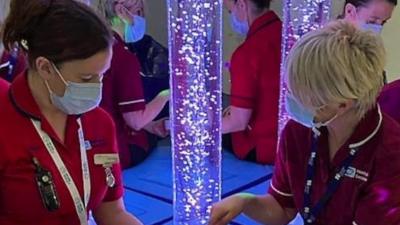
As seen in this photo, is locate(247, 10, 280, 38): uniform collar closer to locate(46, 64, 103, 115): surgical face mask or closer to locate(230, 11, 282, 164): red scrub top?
locate(230, 11, 282, 164): red scrub top

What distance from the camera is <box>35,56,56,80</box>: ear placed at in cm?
112

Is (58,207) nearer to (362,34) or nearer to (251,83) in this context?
(362,34)

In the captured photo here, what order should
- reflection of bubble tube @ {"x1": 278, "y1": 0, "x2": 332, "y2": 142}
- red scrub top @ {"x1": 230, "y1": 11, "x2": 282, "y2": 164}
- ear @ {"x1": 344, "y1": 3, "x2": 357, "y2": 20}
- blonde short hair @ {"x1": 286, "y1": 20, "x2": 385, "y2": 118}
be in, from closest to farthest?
blonde short hair @ {"x1": 286, "y1": 20, "x2": 385, "y2": 118} < reflection of bubble tube @ {"x1": 278, "y1": 0, "x2": 332, "y2": 142} < ear @ {"x1": 344, "y1": 3, "x2": 357, "y2": 20} < red scrub top @ {"x1": 230, "y1": 11, "x2": 282, "y2": 164}

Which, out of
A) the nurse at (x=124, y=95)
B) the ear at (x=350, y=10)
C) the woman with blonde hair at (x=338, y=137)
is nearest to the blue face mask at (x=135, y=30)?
the nurse at (x=124, y=95)

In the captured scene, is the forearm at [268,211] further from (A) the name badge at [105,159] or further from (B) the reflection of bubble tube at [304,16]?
(B) the reflection of bubble tube at [304,16]

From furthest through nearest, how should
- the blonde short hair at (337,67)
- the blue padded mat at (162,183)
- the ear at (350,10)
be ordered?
the ear at (350,10), the blue padded mat at (162,183), the blonde short hair at (337,67)

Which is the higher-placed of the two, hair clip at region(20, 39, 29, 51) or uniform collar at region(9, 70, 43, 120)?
hair clip at region(20, 39, 29, 51)

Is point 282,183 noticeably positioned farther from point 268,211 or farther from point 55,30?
point 55,30

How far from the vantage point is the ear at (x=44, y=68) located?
1122 millimetres

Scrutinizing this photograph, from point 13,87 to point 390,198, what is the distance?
2.29 feet

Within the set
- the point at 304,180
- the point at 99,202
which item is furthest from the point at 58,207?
the point at 304,180

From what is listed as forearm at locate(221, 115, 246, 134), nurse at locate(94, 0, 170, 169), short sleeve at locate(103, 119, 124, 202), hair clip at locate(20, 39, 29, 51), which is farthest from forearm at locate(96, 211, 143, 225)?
forearm at locate(221, 115, 246, 134)

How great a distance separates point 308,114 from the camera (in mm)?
1108

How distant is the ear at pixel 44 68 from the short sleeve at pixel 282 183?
0.46m
